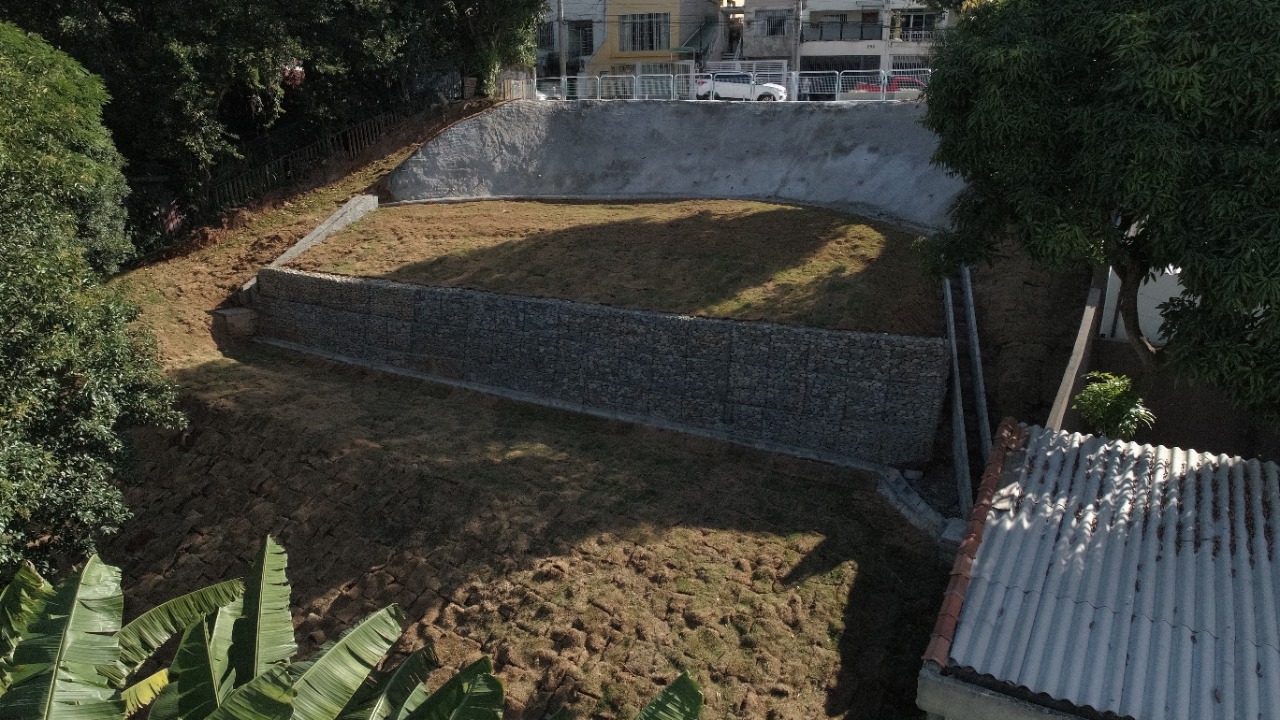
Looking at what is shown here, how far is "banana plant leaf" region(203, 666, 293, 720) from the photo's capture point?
5.59 metres

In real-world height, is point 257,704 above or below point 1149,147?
below

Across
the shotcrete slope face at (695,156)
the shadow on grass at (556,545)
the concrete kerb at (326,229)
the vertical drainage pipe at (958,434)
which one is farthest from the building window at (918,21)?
the shadow on grass at (556,545)

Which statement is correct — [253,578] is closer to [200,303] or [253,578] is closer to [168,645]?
[168,645]

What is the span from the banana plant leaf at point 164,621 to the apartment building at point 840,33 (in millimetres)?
27883

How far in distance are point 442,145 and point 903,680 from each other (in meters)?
18.1

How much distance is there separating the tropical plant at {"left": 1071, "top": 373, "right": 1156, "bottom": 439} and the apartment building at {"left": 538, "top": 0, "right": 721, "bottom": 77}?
76.1 feet

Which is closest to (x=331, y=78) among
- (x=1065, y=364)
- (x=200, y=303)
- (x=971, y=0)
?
(x=200, y=303)

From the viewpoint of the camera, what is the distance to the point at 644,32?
32438 mm

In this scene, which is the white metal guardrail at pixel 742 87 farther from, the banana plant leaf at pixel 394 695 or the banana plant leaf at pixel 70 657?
the banana plant leaf at pixel 70 657

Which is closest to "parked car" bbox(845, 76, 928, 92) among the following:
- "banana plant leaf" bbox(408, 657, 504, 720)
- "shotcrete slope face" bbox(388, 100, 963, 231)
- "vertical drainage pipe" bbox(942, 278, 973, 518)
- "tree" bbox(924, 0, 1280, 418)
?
"shotcrete slope face" bbox(388, 100, 963, 231)

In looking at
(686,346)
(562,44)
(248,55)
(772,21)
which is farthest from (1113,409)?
(772,21)

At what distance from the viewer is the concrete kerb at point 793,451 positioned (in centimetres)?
1116

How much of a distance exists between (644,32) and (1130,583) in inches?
1140

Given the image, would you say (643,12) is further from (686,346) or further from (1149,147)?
(1149,147)
